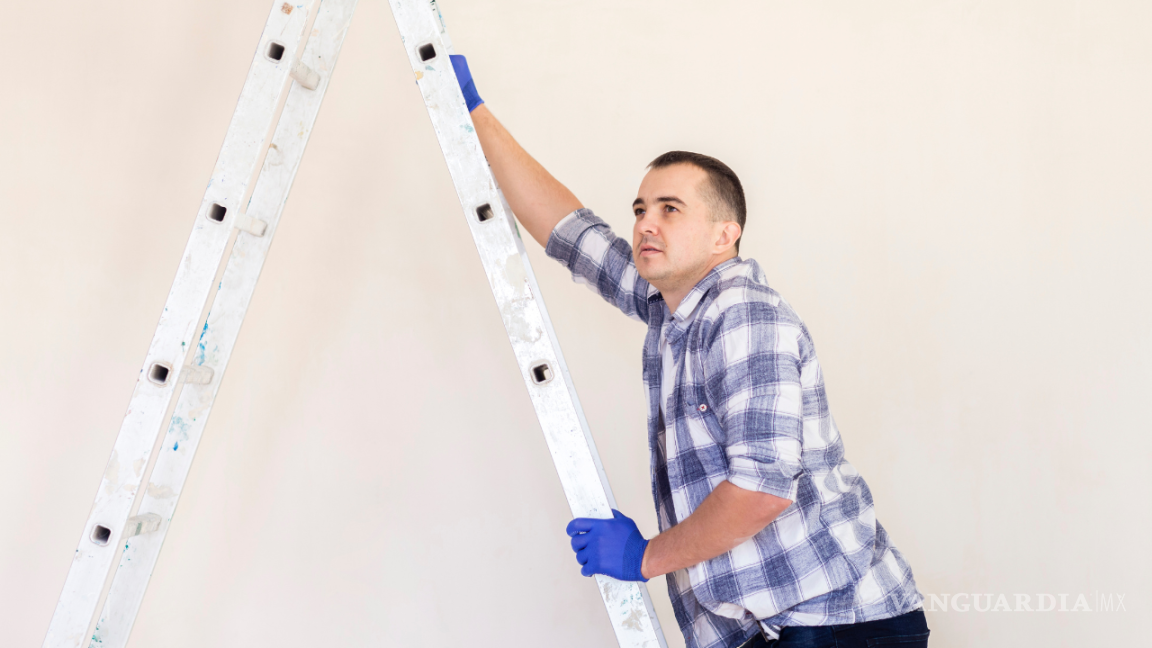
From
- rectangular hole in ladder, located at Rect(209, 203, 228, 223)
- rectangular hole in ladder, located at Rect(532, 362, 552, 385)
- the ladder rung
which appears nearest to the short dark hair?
rectangular hole in ladder, located at Rect(532, 362, 552, 385)

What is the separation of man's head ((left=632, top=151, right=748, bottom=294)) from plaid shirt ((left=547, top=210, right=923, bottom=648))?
65mm

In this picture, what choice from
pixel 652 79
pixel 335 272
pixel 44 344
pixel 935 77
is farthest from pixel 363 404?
pixel 935 77

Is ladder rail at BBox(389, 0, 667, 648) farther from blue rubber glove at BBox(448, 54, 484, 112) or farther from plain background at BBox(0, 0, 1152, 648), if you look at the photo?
plain background at BBox(0, 0, 1152, 648)

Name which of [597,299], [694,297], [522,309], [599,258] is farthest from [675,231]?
[597,299]

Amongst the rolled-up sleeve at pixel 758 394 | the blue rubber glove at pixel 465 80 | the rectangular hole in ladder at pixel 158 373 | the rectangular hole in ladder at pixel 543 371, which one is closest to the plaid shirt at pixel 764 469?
the rolled-up sleeve at pixel 758 394

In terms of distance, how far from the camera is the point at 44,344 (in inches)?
72.1

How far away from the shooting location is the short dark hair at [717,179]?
54.4 inches

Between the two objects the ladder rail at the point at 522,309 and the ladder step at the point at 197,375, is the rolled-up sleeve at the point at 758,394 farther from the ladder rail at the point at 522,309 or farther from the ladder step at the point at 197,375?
the ladder step at the point at 197,375

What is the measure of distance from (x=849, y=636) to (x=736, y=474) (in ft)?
1.12

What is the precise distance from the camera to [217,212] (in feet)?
4.00

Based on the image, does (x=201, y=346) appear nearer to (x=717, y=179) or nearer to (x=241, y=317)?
(x=241, y=317)

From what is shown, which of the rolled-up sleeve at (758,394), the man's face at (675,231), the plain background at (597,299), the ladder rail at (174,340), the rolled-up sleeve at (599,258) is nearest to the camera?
the rolled-up sleeve at (758,394)

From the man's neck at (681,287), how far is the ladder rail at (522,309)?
315 millimetres

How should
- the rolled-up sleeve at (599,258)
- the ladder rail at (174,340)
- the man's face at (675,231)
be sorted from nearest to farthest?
the ladder rail at (174,340) → the man's face at (675,231) → the rolled-up sleeve at (599,258)
